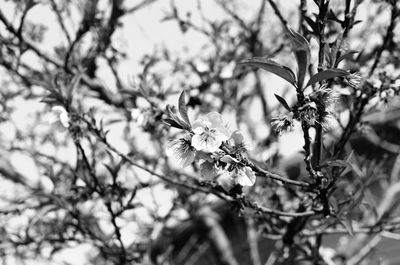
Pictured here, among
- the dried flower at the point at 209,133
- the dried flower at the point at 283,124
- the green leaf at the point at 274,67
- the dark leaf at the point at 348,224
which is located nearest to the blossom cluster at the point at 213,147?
the dried flower at the point at 209,133

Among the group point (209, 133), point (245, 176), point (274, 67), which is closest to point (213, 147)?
point (209, 133)

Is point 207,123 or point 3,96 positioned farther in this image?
point 3,96

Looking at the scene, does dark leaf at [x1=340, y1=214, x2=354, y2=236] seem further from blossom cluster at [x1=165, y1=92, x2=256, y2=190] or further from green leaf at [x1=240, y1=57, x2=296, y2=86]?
green leaf at [x1=240, y1=57, x2=296, y2=86]

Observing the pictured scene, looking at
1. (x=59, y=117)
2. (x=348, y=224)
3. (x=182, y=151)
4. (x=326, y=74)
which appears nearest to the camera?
(x=326, y=74)

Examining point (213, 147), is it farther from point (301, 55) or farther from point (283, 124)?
point (301, 55)

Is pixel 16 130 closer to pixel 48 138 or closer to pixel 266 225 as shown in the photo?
pixel 48 138

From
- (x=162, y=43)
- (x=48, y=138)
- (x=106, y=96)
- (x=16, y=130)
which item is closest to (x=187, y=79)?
(x=162, y=43)
